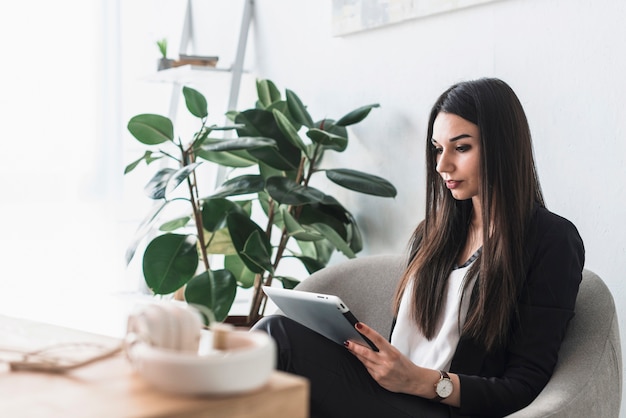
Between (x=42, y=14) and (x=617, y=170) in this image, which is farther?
(x=42, y=14)

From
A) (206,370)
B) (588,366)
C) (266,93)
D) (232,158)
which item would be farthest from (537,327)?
(266,93)

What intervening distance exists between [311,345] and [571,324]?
55 cm

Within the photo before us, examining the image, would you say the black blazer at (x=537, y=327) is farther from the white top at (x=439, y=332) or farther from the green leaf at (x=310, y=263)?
the green leaf at (x=310, y=263)

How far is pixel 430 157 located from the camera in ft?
6.95

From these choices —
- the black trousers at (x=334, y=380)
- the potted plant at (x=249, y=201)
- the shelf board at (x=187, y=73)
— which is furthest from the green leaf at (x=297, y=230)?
the shelf board at (x=187, y=73)

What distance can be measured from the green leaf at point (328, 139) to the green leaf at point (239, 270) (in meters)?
0.52

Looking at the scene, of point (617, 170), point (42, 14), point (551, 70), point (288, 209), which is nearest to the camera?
point (617, 170)

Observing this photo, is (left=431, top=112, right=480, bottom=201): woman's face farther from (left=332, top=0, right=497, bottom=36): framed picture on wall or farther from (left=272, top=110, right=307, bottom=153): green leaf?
(left=272, top=110, right=307, bottom=153): green leaf

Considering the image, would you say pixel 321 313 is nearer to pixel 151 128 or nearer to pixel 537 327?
pixel 537 327

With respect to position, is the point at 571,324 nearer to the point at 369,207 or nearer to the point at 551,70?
the point at 551,70

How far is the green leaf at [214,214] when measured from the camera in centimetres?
293

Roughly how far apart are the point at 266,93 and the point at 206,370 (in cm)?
232

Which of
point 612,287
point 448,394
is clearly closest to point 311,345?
point 448,394

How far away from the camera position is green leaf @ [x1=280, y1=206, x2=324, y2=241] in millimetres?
2789
